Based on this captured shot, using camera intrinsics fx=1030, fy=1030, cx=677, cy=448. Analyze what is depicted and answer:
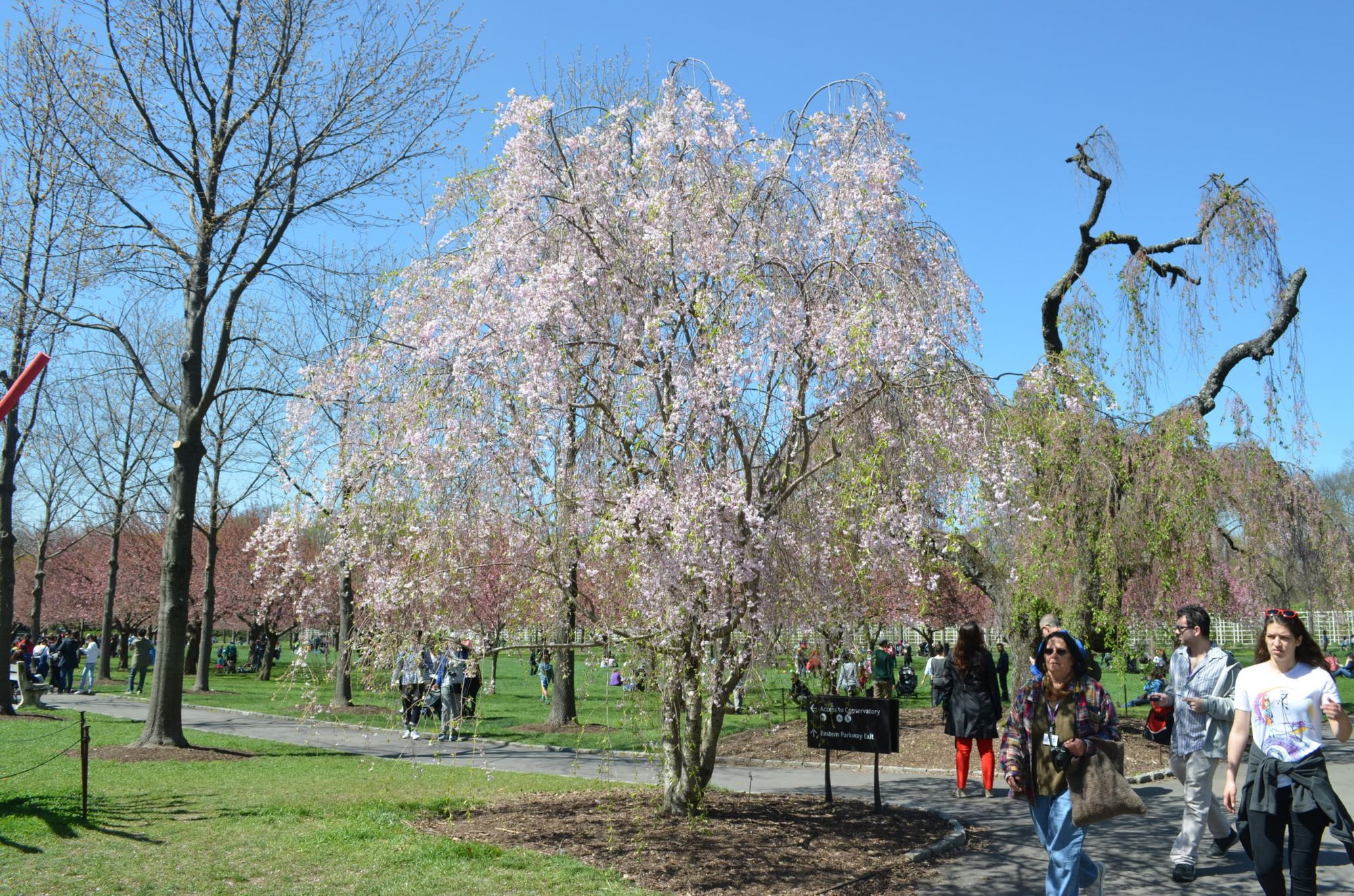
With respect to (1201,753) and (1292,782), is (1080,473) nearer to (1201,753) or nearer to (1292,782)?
(1201,753)

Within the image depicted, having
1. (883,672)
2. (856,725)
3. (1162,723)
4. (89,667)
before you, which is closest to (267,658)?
(89,667)

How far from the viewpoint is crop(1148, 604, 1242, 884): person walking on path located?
686 cm

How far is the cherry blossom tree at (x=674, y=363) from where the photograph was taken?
729 centimetres

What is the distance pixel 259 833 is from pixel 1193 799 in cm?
690

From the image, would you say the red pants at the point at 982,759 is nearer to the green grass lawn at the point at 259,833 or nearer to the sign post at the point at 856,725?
the sign post at the point at 856,725

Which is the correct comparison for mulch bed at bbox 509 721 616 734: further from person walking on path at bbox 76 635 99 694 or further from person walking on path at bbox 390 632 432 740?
person walking on path at bbox 76 635 99 694

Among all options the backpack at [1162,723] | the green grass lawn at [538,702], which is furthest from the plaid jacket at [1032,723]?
the green grass lawn at [538,702]

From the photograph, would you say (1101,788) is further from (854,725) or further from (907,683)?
(907,683)

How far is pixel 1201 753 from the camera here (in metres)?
7.04

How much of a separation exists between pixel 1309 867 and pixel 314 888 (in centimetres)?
557

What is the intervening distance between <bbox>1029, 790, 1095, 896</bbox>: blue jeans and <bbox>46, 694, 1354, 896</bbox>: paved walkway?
44.5 inches

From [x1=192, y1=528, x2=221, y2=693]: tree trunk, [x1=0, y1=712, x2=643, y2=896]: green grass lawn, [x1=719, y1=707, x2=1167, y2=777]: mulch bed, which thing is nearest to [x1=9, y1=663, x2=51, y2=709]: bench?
[x1=192, y1=528, x2=221, y2=693]: tree trunk

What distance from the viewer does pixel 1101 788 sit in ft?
18.0

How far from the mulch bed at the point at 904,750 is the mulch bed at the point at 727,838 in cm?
280
